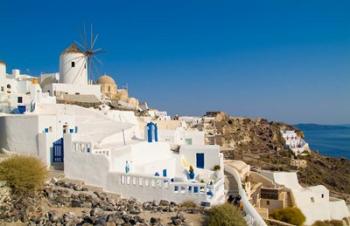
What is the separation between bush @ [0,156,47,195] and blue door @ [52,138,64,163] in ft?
10.9

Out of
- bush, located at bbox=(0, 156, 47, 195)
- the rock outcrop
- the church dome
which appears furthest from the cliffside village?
the church dome

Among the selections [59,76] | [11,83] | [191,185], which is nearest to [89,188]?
[191,185]

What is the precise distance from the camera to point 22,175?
47.7 ft

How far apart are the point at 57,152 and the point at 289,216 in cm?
1341

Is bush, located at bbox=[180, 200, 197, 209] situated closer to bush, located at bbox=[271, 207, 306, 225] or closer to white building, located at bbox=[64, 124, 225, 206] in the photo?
white building, located at bbox=[64, 124, 225, 206]

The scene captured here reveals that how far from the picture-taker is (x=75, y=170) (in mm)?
16812

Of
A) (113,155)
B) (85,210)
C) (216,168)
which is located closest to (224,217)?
(85,210)

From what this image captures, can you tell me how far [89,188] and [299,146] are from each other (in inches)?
2460

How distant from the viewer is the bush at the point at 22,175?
47.4 feet

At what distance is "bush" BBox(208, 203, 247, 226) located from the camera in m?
12.9

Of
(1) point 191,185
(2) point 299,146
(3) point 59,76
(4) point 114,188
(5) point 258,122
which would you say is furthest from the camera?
(5) point 258,122

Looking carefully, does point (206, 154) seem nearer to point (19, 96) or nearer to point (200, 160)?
point (200, 160)

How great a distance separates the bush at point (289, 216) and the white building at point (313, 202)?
7.14ft

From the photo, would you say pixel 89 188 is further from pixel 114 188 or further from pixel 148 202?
pixel 148 202
